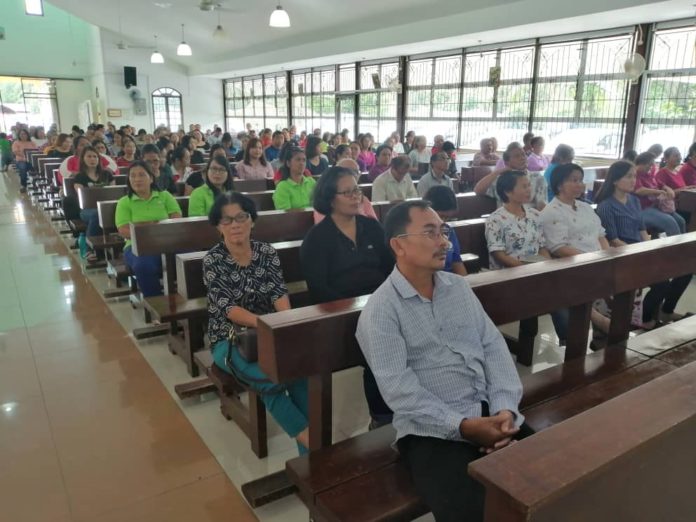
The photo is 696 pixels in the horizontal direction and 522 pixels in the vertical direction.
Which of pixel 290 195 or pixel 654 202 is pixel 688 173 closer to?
pixel 654 202

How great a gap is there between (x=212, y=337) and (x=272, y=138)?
6.68 metres

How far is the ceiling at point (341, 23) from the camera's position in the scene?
22.7 ft

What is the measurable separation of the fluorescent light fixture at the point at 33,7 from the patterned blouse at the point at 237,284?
1915 centimetres

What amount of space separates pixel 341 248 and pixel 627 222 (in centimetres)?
208

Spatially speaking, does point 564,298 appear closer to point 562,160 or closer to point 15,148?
point 562,160

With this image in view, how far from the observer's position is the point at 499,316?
191 centimetres

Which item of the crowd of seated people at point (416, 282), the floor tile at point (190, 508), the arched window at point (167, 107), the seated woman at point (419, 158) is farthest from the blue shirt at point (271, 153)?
the arched window at point (167, 107)

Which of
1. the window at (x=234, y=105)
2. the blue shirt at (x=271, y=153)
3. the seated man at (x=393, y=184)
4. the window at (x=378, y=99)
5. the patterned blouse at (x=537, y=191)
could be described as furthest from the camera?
A: the window at (x=234, y=105)

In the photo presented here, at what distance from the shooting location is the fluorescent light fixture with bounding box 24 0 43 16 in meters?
17.0

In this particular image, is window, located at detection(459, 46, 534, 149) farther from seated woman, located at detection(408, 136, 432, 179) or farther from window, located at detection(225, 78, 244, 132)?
window, located at detection(225, 78, 244, 132)

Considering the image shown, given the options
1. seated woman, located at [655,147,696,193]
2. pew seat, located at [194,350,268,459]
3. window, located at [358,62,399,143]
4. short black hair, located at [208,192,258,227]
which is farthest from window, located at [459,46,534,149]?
pew seat, located at [194,350,268,459]

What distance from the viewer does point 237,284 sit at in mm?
2174

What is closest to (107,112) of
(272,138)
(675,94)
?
(272,138)

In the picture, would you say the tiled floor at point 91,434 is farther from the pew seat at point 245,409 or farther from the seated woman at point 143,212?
the seated woman at point 143,212
